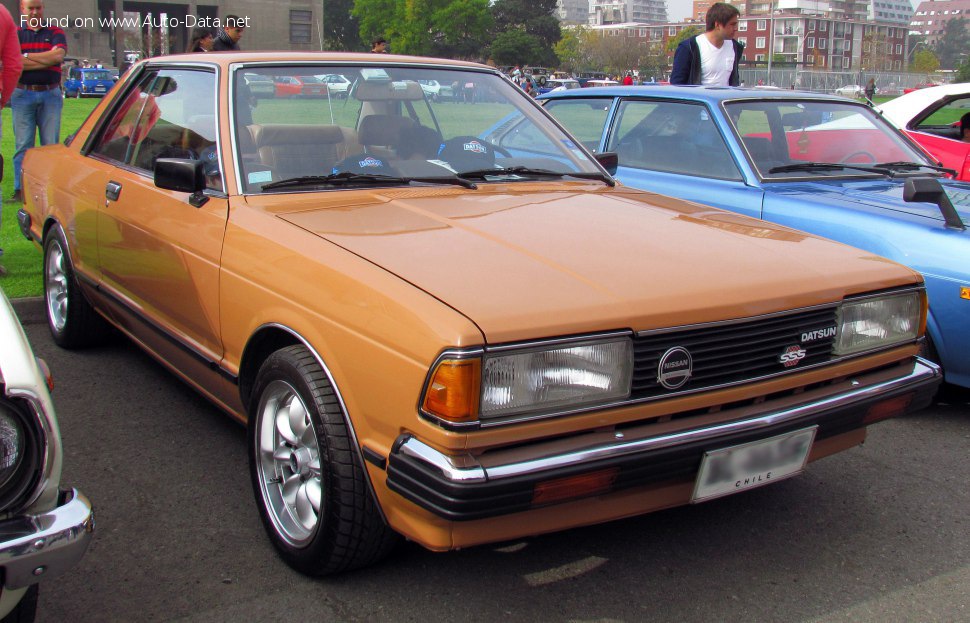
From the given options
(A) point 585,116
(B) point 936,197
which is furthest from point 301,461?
(A) point 585,116

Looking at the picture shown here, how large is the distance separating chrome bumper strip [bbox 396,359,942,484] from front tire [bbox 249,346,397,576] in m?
0.30

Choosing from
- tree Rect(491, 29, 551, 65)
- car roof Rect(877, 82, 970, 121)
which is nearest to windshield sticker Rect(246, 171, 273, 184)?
car roof Rect(877, 82, 970, 121)

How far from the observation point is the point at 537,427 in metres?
2.13

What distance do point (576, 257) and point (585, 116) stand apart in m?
3.74

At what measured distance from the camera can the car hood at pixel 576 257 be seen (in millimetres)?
2191

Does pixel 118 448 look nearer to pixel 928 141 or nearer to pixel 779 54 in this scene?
pixel 928 141

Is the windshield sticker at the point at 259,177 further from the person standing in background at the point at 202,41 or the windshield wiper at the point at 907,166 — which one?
the person standing in background at the point at 202,41

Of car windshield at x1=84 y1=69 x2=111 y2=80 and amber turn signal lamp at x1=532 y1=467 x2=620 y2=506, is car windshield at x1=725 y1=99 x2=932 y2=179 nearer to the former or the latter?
amber turn signal lamp at x1=532 y1=467 x2=620 y2=506

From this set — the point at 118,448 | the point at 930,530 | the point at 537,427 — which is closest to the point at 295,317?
the point at 537,427

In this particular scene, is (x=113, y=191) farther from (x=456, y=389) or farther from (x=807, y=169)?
(x=807, y=169)

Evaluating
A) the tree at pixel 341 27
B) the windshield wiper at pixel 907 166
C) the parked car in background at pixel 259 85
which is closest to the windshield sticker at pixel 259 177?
the parked car in background at pixel 259 85

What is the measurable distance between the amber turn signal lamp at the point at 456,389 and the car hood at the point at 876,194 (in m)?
2.96

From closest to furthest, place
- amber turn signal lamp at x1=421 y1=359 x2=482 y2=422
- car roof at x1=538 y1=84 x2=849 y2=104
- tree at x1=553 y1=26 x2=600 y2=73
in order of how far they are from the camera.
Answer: amber turn signal lamp at x1=421 y1=359 x2=482 y2=422, car roof at x1=538 y1=84 x2=849 y2=104, tree at x1=553 y1=26 x2=600 y2=73

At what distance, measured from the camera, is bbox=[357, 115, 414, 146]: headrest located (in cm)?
341
